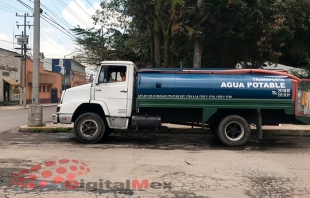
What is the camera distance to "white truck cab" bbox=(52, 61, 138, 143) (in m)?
9.81

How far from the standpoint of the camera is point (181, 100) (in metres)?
9.43

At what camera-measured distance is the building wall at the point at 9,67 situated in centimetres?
3619

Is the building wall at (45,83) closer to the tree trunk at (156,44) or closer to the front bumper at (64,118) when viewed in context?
the tree trunk at (156,44)

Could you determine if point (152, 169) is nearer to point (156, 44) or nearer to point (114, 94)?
point (114, 94)

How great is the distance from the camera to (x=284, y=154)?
28.4ft

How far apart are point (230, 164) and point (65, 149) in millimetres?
4528

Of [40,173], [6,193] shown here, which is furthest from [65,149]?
[6,193]

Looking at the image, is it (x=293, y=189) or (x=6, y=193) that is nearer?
(x=6, y=193)

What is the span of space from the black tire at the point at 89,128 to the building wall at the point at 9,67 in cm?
3003

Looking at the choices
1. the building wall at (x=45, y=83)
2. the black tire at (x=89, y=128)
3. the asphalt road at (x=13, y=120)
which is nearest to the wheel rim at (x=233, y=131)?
the black tire at (x=89, y=128)

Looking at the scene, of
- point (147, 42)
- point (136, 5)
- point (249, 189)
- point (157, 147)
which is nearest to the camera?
point (249, 189)

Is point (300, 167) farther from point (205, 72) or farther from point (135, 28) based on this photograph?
point (135, 28)

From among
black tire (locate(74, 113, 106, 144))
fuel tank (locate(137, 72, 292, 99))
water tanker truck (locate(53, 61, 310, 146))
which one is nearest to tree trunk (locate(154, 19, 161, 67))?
water tanker truck (locate(53, 61, 310, 146))

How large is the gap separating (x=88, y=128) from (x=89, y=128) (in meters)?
0.03
